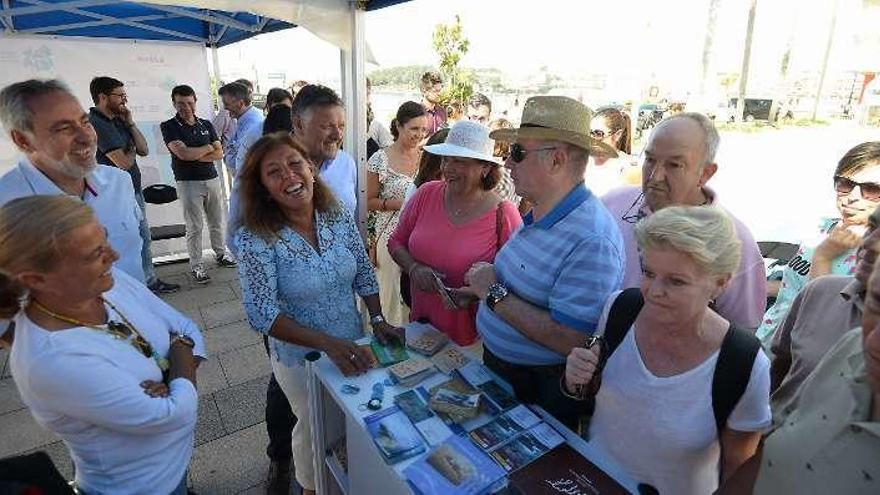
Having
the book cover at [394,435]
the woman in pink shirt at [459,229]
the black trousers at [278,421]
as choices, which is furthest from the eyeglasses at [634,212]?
the black trousers at [278,421]

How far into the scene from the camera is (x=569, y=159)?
5.33ft

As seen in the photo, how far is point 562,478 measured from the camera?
1.19 meters

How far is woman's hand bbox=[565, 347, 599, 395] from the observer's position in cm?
129

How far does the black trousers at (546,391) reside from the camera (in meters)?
1.55

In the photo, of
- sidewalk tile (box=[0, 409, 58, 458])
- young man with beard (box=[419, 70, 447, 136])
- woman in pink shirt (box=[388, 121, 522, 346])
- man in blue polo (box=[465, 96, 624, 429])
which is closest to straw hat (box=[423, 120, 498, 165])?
woman in pink shirt (box=[388, 121, 522, 346])

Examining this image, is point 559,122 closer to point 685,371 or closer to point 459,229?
point 459,229

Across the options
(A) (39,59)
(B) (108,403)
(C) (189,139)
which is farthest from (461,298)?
(A) (39,59)

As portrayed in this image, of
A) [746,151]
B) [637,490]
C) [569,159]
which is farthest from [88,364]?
[746,151]

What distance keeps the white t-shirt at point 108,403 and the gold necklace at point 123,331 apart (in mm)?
23

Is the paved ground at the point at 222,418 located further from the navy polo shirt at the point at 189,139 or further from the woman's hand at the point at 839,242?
the woman's hand at the point at 839,242

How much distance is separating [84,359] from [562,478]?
50.6 inches

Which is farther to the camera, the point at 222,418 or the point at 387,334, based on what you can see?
the point at 222,418

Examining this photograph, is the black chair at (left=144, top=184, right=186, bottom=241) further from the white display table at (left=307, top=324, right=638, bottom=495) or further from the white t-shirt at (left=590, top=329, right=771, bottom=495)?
the white t-shirt at (left=590, top=329, right=771, bottom=495)

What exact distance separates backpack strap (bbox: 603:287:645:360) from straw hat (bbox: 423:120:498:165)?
104 cm
